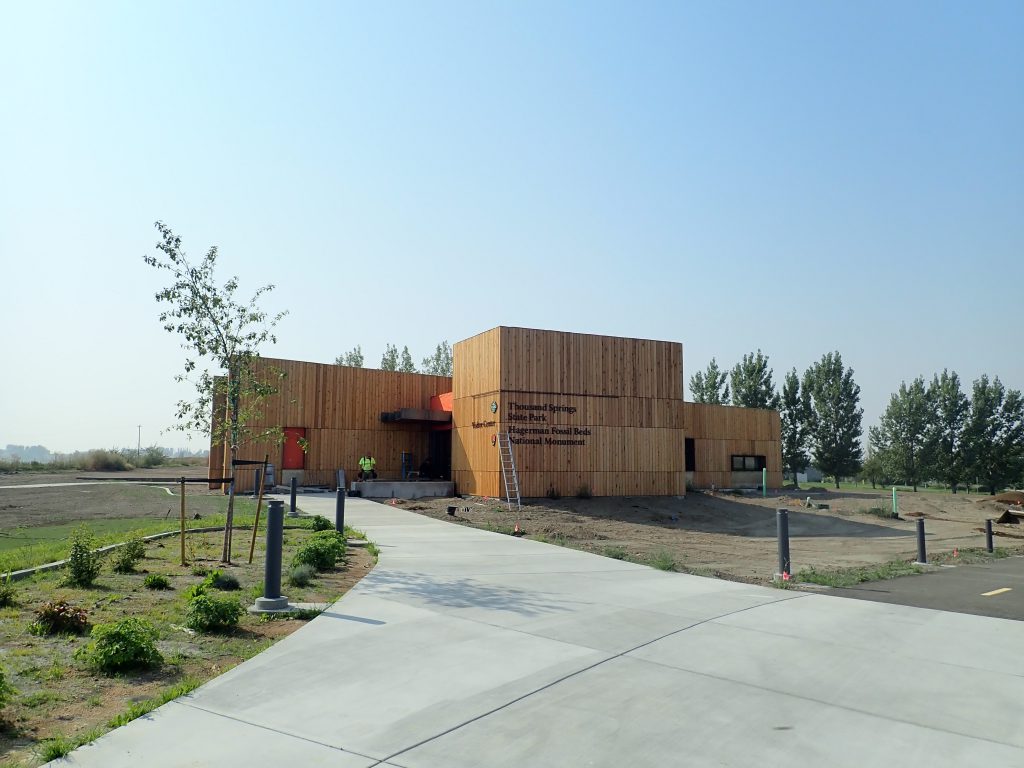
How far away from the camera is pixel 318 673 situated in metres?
5.28

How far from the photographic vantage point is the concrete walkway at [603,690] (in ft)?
12.9

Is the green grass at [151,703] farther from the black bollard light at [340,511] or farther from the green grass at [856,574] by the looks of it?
the black bollard light at [340,511]

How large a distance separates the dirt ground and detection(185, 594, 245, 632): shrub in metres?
7.22

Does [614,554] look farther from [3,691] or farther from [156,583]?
[3,691]

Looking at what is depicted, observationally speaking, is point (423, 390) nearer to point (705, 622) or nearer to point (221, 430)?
point (221, 430)

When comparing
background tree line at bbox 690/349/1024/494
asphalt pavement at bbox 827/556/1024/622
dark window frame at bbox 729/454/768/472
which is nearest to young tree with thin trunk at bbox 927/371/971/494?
background tree line at bbox 690/349/1024/494

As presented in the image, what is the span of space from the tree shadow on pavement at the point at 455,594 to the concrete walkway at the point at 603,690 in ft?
0.20

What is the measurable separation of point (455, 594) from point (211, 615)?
9.28ft

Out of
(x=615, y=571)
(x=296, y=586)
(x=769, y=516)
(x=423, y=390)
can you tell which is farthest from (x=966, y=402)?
(x=296, y=586)

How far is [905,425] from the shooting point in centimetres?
6831

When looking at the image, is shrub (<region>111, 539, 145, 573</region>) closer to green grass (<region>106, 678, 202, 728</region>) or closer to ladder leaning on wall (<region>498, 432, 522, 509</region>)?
green grass (<region>106, 678, 202, 728</region>)

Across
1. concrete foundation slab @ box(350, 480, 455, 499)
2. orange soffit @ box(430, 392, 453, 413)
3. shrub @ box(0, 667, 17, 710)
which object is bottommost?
concrete foundation slab @ box(350, 480, 455, 499)

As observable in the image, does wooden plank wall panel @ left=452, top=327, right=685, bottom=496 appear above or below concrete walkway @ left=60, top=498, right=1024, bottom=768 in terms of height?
above

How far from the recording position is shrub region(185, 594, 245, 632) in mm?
6582
